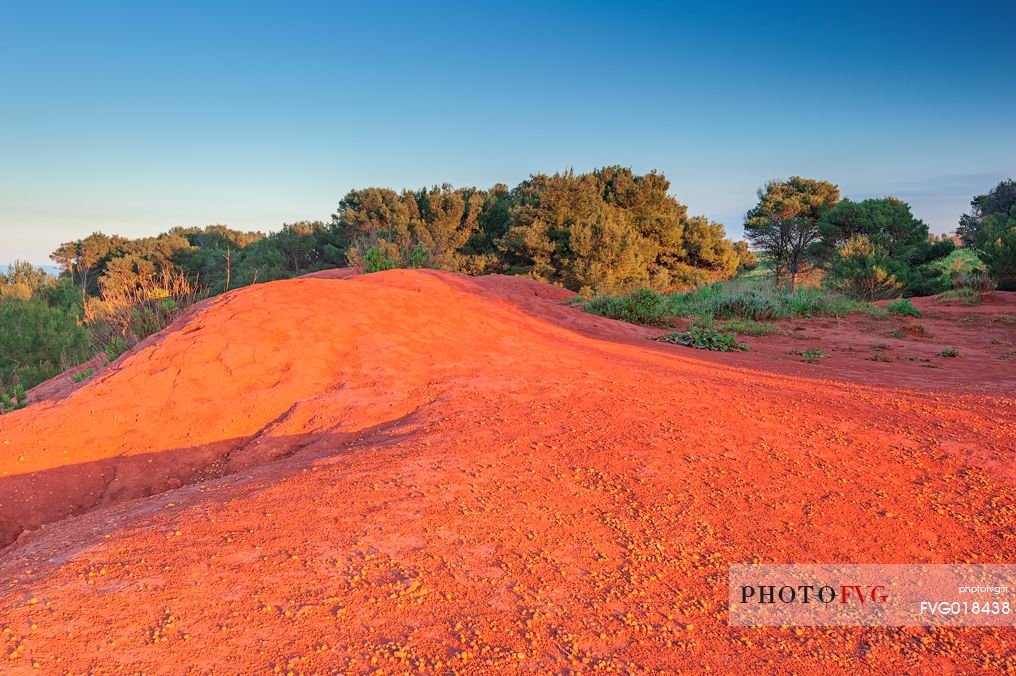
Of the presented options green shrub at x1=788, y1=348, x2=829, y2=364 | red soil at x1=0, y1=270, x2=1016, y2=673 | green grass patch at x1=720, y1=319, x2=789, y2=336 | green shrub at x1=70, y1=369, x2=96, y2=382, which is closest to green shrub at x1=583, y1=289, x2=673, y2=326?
green grass patch at x1=720, y1=319, x2=789, y2=336

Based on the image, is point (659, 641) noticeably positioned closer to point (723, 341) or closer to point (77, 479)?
point (77, 479)

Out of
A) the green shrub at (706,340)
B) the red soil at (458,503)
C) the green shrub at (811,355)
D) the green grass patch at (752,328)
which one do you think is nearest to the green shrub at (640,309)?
the green grass patch at (752,328)

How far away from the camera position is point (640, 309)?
11180 mm

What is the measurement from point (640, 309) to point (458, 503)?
923cm

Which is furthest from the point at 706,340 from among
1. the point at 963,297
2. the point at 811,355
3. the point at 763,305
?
the point at 963,297

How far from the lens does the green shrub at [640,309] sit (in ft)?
36.7

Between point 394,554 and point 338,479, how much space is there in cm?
83

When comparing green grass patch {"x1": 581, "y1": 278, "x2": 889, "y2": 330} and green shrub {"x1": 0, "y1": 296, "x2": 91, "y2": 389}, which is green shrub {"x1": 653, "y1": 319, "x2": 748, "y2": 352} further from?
green shrub {"x1": 0, "y1": 296, "x2": 91, "y2": 389}

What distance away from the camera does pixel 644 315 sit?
11.2 meters

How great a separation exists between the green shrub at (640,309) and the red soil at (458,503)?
5505mm

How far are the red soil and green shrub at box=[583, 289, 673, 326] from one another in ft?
18.1

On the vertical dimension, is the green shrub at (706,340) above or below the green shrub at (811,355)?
above

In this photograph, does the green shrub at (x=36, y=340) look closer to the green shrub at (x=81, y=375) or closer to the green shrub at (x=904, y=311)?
the green shrub at (x=81, y=375)

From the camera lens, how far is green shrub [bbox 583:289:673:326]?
440 inches
